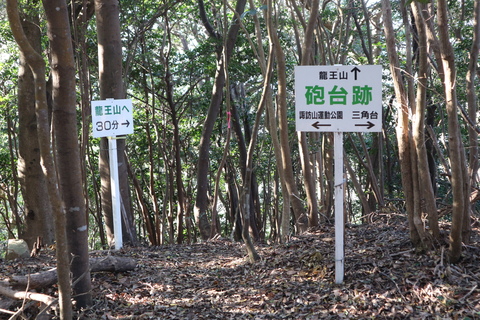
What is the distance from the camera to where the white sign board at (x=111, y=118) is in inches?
285

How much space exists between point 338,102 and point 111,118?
3.53 meters

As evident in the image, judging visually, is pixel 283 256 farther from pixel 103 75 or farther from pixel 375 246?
pixel 103 75

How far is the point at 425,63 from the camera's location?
198 inches

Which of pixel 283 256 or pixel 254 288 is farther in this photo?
pixel 283 256

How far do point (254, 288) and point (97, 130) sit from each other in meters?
3.25

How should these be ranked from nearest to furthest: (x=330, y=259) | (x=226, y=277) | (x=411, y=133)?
(x=411, y=133)
(x=330, y=259)
(x=226, y=277)

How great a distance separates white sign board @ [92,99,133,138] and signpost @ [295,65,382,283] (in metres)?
3.12

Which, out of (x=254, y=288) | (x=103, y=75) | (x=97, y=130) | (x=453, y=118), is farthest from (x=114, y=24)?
(x=453, y=118)

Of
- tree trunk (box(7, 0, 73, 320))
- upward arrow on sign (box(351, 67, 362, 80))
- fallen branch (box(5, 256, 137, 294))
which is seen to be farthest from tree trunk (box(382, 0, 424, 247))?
tree trunk (box(7, 0, 73, 320))

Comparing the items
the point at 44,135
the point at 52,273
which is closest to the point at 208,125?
the point at 52,273

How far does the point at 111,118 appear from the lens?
734cm

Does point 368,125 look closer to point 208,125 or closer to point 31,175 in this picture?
point 208,125

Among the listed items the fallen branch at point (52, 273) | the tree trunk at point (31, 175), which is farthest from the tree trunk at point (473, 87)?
the tree trunk at point (31, 175)

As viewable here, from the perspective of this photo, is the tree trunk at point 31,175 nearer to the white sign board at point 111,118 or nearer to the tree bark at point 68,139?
the white sign board at point 111,118
